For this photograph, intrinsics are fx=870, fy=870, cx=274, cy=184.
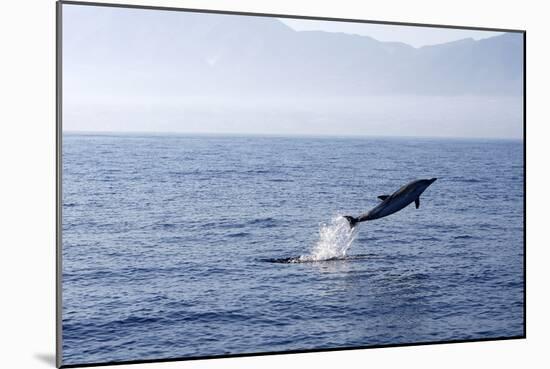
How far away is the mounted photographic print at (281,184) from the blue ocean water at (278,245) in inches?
0.6

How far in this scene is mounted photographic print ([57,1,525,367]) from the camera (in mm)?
7445

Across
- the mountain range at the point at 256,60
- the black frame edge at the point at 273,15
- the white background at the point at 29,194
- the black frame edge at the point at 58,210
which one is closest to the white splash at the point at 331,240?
the white background at the point at 29,194

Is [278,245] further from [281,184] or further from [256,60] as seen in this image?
[256,60]

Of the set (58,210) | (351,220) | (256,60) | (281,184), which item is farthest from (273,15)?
(58,210)

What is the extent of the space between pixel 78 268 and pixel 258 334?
1676mm

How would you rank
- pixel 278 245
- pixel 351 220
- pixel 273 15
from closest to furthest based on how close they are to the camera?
pixel 273 15, pixel 278 245, pixel 351 220

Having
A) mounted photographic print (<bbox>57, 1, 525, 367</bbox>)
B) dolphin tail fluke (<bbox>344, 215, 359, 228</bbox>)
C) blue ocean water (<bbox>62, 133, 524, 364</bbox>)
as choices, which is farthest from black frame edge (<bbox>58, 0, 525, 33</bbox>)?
dolphin tail fluke (<bbox>344, 215, 359, 228</bbox>)

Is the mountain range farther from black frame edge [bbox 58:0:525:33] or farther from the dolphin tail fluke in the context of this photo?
the dolphin tail fluke

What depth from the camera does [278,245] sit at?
26.3 ft

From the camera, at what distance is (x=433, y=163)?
27.5 feet

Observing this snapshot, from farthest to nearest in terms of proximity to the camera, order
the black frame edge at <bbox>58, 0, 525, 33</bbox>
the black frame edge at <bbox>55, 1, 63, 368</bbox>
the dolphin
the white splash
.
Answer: the dolphin, the white splash, the black frame edge at <bbox>58, 0, 525, 33</bbox>, the black frame edge at <bbox>55, 1, 63, 368</bbox>

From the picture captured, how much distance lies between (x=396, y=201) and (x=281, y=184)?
3.71 feet

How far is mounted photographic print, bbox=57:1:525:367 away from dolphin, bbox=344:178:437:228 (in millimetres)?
16

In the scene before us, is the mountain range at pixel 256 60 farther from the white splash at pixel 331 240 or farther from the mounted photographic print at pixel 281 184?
the white splash at pixel 331 240
